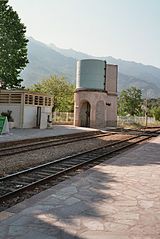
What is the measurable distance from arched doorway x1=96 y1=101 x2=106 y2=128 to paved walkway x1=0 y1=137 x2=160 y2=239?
107 feet

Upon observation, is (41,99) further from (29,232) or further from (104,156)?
(29,232)

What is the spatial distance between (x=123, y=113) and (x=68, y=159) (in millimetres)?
68347

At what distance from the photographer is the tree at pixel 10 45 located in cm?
3253

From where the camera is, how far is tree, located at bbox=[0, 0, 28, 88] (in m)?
32.5

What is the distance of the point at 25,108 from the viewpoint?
100 feet

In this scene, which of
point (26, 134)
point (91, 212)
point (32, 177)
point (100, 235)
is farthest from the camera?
point (26, 134)

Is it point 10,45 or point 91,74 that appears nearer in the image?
point 10,45

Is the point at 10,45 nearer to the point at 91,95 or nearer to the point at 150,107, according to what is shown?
the point at 91,95

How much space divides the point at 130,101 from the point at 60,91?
857 inches

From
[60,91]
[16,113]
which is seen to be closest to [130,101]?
[60,91]

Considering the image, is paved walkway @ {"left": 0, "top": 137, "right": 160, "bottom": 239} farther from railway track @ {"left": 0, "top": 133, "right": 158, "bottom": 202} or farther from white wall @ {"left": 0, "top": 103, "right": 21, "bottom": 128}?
white wall @ {"left": 0, "top": 103, "right": 21, "bottom": 128}

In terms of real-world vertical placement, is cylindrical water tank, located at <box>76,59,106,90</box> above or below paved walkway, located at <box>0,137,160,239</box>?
above

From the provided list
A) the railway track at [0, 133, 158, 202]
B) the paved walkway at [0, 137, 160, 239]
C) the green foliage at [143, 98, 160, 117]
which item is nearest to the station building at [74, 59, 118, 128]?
the green foliage at [143, 98, 160, 117]

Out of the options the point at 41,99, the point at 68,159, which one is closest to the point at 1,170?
the point at 68,159
